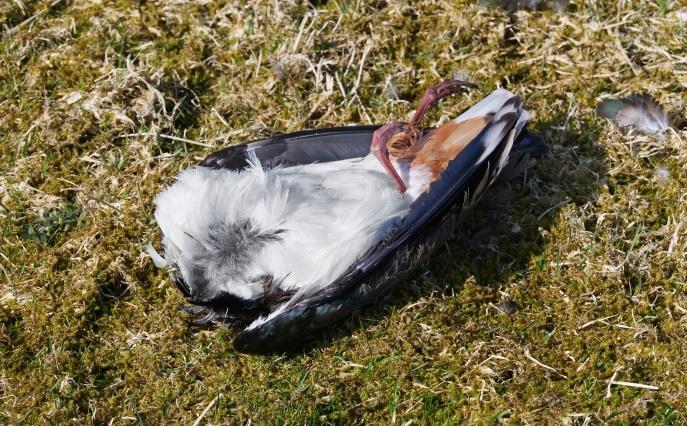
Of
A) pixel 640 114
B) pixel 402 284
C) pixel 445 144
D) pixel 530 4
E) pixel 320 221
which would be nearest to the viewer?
pixel 320 221

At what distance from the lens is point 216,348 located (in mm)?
3947

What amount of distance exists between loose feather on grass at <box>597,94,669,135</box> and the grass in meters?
0.06

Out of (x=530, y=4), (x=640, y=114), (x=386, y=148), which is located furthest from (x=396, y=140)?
(x=530, y=4)

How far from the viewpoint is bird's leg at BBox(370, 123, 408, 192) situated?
376cm

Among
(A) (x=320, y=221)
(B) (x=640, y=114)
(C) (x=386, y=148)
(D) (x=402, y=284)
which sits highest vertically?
(C) (x=386, y=148)

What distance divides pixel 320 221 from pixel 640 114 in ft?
5.56

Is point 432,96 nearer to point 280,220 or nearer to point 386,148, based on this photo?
point 386,148

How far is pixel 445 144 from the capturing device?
3.84m

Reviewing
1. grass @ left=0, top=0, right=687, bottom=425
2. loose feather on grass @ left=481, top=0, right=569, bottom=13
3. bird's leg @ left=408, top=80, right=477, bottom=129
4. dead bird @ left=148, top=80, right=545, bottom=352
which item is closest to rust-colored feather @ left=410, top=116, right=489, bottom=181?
dead bird @ left=148, top=80, right=545, bottom=352

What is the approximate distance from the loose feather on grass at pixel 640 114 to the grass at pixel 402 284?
6cm

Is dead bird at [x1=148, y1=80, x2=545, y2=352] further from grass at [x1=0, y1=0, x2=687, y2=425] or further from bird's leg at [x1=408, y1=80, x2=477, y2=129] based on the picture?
grass at [x1=0, y1=0, x2=687, y2=425]

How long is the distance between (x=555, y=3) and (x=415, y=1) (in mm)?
700

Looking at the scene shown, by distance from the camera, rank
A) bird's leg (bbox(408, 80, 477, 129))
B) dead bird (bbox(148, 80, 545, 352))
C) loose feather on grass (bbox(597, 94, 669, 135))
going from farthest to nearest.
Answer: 1. loose feather on grass (bbox(597, 94, 669, 135))
2. bird's leg (bbox(408, 80, 477, 129))
3. dead bird (bbox(148, 80, 545, 352))

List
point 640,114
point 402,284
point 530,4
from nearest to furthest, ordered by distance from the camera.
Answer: point 402,284 < point 640,114 < point 530,4
